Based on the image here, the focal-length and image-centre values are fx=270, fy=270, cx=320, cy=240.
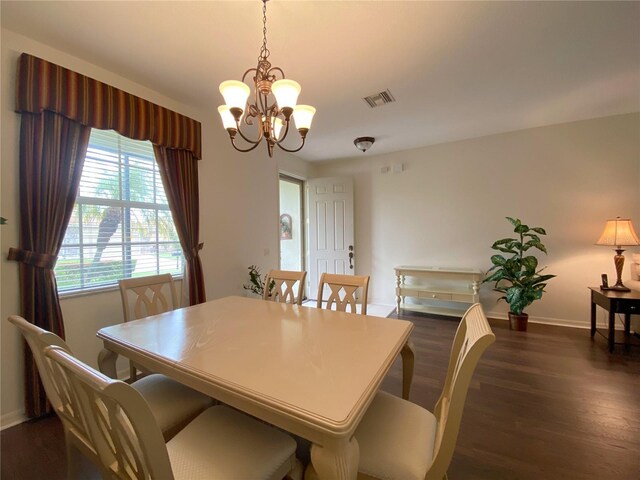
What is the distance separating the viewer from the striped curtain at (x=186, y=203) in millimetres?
2602

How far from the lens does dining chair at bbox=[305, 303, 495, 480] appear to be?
91 centimetres

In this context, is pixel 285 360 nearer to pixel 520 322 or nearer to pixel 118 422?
pixel 118 422

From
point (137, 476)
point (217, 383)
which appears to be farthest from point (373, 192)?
point (137, 476)

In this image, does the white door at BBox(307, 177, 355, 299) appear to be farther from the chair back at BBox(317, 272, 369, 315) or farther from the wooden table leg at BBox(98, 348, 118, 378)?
the wooden table leg at BBox(98, 348, 118, 378)

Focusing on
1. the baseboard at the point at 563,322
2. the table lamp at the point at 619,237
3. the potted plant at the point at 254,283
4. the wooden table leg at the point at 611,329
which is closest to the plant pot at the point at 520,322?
the baseboard at the point at 563,322

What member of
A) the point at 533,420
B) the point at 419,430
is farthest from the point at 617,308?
the point at 419,430

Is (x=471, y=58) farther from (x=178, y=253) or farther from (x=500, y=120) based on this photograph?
(x=178, y=253)

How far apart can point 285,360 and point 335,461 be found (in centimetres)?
43

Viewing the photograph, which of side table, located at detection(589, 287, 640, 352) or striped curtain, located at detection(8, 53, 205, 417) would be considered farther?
side table, located at detection(589, 287, 640, 352)

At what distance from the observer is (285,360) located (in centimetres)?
118

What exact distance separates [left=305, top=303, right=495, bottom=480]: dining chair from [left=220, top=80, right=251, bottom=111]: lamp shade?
1517 millimetres

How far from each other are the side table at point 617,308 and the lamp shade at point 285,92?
11.6 feet

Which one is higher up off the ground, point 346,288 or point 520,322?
point 346,288

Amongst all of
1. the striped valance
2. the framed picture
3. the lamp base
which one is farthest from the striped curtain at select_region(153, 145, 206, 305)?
the lamp base
